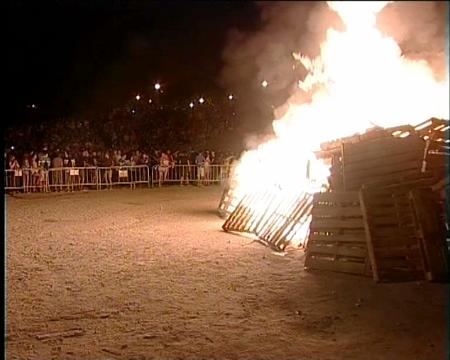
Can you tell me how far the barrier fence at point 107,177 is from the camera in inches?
917

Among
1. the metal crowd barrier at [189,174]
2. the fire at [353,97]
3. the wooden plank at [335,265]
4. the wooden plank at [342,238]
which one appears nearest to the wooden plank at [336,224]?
the wooden plank at [342,238]

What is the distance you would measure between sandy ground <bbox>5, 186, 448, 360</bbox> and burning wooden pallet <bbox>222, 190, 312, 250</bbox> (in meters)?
0.46

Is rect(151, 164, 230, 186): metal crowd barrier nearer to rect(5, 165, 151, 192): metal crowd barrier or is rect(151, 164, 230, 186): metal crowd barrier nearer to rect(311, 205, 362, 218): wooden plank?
rect(5, 165, 151, 192): metal crowd barrier

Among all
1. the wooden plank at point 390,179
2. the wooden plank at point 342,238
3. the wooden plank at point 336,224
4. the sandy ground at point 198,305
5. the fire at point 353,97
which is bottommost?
the sandy ground at point 198,305

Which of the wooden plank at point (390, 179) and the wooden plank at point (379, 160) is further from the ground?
the wooden plank at point (379, 160)

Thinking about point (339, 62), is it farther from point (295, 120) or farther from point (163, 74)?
point (163, 74)

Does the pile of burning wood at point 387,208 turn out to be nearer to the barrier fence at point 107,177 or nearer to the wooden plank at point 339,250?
the wooden plank at point 339,250

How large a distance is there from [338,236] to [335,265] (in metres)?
0.49

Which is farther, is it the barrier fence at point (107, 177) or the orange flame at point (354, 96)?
the barrier fence at point (107, 177)

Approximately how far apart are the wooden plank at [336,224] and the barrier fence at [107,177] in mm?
15885

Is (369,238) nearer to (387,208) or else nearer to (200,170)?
(387,208)

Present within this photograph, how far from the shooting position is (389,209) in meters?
9.20

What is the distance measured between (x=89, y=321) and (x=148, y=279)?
7.09 ft

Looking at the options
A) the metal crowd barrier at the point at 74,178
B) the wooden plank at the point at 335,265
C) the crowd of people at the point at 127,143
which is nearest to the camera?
the wooden plank at the point at 335,265
